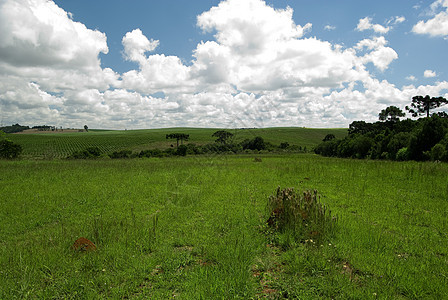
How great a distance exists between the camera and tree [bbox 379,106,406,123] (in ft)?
253

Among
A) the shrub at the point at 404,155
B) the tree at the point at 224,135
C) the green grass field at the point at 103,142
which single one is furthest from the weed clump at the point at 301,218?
the green grass field at the point at 103,142

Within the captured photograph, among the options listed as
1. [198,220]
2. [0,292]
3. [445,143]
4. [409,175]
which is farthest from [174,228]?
[445,143]

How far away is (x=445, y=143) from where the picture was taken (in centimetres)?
2728

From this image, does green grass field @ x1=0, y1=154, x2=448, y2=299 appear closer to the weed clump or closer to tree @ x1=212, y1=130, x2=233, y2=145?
the weed clump

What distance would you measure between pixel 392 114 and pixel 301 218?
303 ft

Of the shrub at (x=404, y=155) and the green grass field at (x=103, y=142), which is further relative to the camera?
the green grass field at (x=103, y=142)

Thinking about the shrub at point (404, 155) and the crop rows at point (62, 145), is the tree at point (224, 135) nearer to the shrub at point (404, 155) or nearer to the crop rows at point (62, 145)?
the shrub at point (404, 155)

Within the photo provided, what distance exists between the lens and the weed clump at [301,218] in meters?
5.71

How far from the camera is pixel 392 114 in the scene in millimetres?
78938

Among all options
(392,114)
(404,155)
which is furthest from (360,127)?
(404,155)

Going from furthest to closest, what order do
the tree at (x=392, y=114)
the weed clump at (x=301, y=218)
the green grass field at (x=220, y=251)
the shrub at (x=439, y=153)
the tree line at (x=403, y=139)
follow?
1. the tree at (x=392, y=114)
2. the tree line at (x=403, y=139)
3. the shrub at (x=439, y=153)
4. the weed clump at (x=301, y=218)
5. the green grass field at (x=220, y=251)

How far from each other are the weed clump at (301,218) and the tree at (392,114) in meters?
90.6

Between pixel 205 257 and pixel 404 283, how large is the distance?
3.60 m

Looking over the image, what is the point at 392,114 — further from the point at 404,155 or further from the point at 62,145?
the point at 62,145
